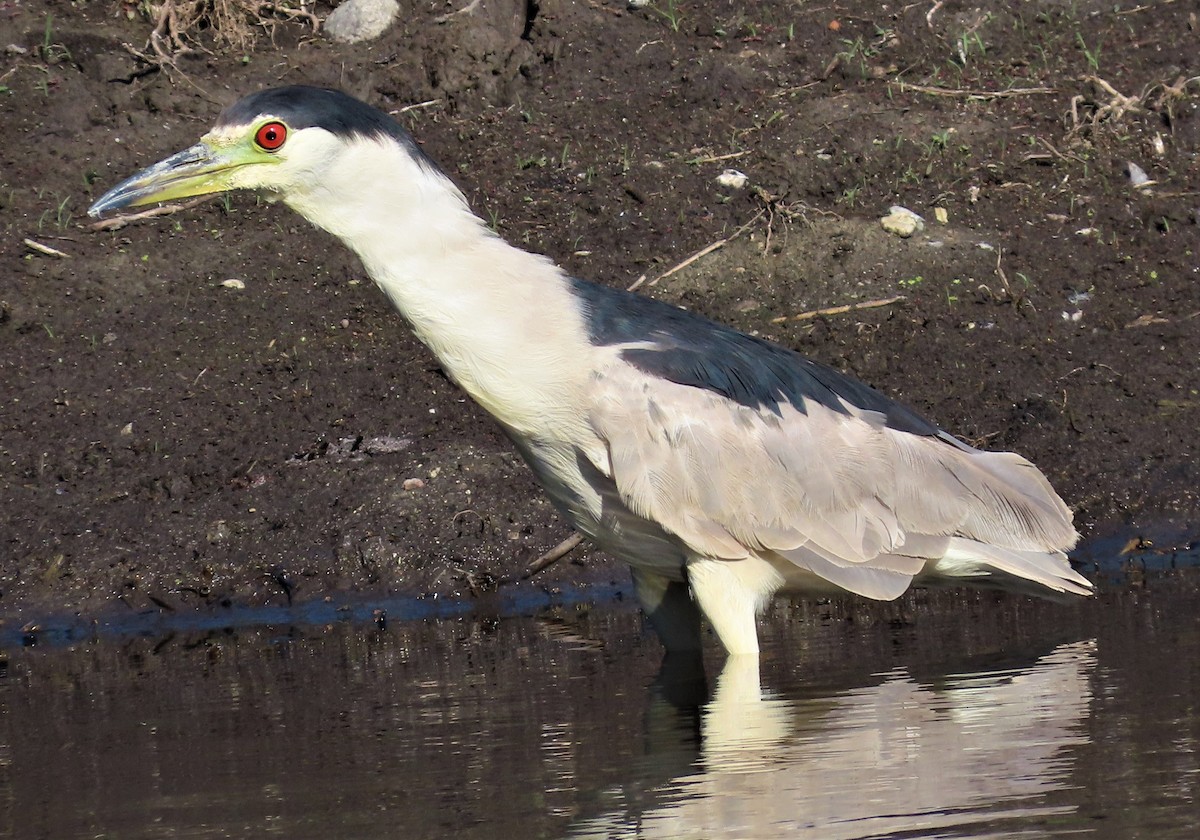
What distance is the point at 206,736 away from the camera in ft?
17.2

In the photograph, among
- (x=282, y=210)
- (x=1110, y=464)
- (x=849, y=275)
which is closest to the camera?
(x=1110, y=464)

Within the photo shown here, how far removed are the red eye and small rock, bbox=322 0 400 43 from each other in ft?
20.1

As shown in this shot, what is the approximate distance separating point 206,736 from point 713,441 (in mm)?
1881

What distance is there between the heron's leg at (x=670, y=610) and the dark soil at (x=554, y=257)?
1298 millimetres

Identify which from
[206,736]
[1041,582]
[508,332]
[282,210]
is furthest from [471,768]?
[282,210]

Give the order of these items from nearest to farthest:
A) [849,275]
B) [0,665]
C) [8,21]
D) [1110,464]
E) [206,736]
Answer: [206,736]
[0,665]
[1110,464]
[849,275]
[8,21]

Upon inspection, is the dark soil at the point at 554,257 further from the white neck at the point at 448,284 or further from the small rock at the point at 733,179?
the white neck at the point at 448,284

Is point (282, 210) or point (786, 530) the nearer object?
point (786, 530)

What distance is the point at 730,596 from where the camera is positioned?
5773mm

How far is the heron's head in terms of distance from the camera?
5535 millimetres

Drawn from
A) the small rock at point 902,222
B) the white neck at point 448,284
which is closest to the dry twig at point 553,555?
the white neck at point 448,284

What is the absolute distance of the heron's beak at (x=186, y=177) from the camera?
5602 millimetres

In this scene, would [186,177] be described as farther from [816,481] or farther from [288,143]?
[816,481]

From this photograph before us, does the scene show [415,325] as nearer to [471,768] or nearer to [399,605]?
[471,768]
